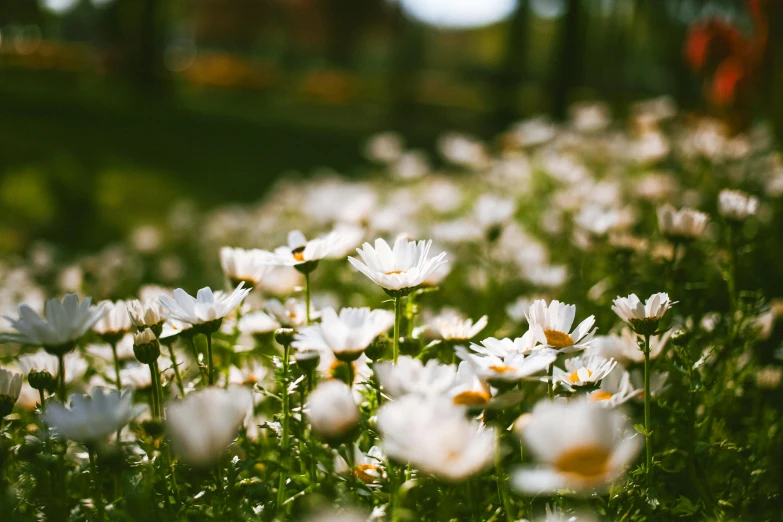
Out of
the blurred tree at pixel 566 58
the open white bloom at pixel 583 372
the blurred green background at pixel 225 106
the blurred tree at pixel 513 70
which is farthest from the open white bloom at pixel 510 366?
the blurred tree at pixel 513 70

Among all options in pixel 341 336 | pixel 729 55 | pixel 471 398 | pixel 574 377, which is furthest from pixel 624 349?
pixel 729 55

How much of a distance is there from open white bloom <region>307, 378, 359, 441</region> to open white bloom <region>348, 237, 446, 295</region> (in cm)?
19

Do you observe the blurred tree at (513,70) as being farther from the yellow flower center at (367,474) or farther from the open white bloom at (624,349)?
the yellow flower center at (367,474)

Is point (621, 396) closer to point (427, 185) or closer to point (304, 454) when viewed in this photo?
point (304, 454)

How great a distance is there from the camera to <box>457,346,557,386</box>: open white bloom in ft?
2.42

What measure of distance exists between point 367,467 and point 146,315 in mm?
370

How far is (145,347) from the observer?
919 mm

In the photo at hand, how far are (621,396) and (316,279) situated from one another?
75.8 inches

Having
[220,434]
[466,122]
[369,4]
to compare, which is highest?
[369,4]

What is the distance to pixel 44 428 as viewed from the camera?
36.8 inches

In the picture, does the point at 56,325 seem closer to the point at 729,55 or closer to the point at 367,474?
the point at 367,474

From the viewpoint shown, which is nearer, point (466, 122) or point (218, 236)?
point (218, 236)

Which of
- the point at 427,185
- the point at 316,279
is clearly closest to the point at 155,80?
the point at 427,185

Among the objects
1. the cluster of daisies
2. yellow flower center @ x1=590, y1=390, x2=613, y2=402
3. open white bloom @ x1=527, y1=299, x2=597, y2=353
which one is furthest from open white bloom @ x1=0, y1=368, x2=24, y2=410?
yellow flower center @ x1=590, y1=390, x2=613, y2=402
